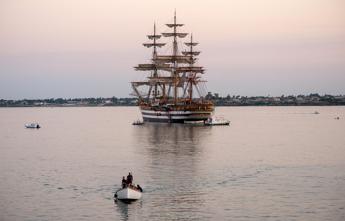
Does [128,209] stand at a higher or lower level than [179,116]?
lower

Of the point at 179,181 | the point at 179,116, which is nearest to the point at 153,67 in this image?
the point at 179,116

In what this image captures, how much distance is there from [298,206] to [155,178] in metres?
13.5

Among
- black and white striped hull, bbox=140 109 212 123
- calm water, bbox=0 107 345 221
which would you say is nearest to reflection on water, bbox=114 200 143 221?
calm water, bbox=0 107 345 221

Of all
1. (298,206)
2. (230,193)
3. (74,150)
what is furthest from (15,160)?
(298,206)

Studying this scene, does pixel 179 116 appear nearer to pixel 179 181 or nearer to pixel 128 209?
pixel 179 181

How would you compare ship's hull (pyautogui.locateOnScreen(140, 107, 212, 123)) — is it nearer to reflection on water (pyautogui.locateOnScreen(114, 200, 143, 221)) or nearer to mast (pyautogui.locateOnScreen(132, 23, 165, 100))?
mast (pyautogui.locateOnScreen(132, 23, 165, 100))

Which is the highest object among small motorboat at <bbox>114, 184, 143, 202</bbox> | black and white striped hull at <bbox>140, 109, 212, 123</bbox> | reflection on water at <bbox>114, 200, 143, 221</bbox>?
black and white striped hull at <bbox>140, 109, 212, 123</bbox>

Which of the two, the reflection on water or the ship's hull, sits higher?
the ship's hull

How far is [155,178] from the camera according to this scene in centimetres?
4969

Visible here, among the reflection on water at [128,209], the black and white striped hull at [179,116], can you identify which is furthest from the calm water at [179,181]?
the black and white striped hull at [179,116]

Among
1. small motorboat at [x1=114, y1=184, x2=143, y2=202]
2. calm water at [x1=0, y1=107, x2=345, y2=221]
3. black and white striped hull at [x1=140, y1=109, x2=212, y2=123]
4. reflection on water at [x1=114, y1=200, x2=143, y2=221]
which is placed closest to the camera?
reflection on water at [x1=114, y1=200, x2=143, y2=221]

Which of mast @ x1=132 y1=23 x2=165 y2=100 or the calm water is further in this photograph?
mast @ x1=132 y1=23 x2=165 y2=100

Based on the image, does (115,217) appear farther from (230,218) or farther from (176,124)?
(176,124)

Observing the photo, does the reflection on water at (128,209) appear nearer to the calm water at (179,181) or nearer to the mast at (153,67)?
the calm water at (179,181)
